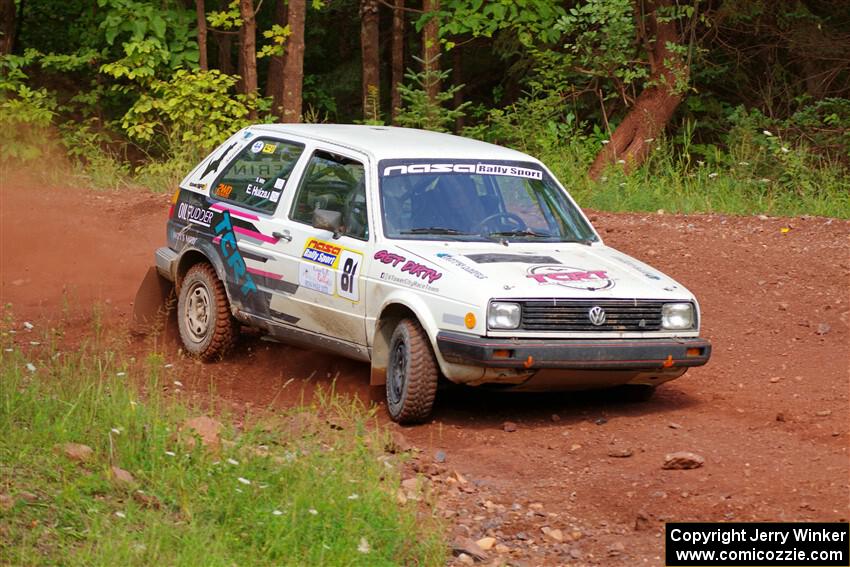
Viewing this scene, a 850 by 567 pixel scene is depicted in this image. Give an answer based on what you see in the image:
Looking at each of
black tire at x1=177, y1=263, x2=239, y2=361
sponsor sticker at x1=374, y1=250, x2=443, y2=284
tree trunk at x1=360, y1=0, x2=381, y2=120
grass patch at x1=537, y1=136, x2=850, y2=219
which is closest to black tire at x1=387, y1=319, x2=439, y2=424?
sponsor sticker at x1=374, y1=250, x2=443, y2=284

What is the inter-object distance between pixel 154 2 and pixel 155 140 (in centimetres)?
205

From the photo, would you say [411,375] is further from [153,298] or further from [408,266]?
[153,298]

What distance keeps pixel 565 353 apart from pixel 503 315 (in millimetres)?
417

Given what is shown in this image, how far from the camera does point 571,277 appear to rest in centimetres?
735

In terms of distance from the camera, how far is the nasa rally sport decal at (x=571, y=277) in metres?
7.25

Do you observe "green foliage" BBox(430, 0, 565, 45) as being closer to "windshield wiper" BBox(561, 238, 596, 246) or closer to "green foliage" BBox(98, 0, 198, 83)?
"green foliage" BBox(98, 0, 198, 83)

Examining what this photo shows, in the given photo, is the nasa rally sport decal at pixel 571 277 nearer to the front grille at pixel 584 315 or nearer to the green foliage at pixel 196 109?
the front grille at pixel 584 315

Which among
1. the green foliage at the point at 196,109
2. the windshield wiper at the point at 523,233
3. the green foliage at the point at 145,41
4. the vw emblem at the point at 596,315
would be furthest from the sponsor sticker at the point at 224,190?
the green foliage at the point at 145,41

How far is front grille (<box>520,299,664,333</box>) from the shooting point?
Result: 7109 millimetres

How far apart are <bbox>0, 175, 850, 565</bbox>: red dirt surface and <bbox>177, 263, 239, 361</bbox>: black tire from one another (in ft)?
0.55

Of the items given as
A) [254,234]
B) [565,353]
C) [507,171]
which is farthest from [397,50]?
[565,353]

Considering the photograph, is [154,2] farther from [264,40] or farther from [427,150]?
[427,150]

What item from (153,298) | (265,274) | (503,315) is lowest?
(153,298)

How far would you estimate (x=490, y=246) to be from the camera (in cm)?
780
